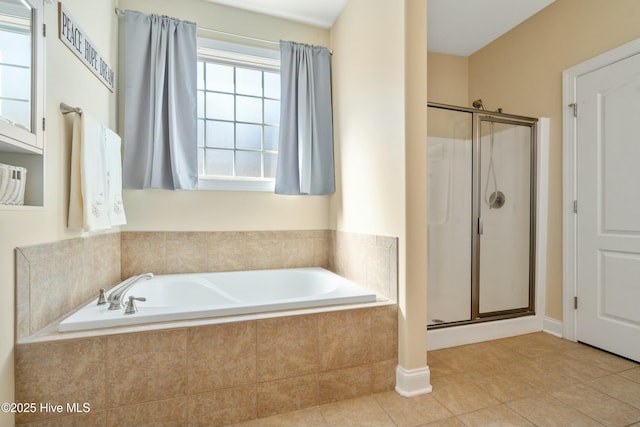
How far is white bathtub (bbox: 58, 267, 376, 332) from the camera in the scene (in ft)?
4.56

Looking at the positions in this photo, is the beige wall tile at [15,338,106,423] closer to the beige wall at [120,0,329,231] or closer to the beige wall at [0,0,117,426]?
the beige wall at [0,0,117,426]

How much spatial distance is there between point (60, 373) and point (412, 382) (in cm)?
166

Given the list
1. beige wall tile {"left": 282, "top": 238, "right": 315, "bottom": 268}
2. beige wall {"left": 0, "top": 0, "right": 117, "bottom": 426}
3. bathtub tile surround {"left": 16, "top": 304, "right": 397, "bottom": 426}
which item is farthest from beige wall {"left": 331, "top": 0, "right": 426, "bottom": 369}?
beige wall {"left": 0, "top": 0, "right": 117, "bottom": 426}

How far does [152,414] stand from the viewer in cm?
133

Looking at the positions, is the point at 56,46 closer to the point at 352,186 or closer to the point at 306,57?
the point at 306,57

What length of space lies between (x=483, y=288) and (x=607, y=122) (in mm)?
1482

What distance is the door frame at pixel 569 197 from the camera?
7.72ft

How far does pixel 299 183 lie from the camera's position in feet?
8.48

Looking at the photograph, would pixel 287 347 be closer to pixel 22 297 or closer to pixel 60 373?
pixel 60 373

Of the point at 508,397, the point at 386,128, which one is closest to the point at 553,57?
the point at 386,128

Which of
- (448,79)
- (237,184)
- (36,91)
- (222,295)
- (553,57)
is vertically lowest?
(222,295)

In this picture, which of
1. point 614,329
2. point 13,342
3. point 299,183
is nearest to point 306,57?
point 299,183

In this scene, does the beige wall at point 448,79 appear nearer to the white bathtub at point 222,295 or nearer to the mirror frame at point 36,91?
the white bathtub at point 222,295

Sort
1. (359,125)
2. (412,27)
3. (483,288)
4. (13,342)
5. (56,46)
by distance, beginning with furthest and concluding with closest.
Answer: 1. (483,288)
2. (359,125)
3. (412,27)
4. (56,46)
5. (13,342)
